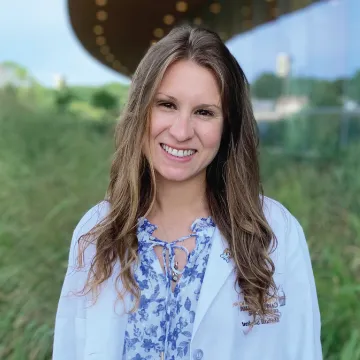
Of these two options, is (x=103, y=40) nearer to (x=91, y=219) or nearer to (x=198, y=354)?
(x=91, y=219)

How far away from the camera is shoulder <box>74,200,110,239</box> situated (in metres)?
1.59

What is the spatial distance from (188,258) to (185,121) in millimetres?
384

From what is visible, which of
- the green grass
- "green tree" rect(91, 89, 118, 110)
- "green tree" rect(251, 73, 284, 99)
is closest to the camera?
the green grass

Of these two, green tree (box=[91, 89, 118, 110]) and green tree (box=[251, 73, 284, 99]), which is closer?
green tree (box=[251, 73, 284, 99])

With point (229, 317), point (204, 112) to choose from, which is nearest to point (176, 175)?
point (204, 112)

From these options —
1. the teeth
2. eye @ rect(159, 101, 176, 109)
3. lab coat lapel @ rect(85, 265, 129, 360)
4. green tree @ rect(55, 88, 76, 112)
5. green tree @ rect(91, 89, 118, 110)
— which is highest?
green tree @ rect(91, 89, 118, 110)

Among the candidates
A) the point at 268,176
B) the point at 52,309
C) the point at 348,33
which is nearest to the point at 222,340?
the point at 52,309

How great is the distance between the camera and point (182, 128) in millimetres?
1468

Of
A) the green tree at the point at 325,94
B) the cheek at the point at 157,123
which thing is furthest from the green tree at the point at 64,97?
the cheek at the point at 157,123

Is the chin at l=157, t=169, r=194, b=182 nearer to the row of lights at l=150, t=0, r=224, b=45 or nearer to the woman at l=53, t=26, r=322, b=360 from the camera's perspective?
the woman at l=53, t=26, r=322, b=360

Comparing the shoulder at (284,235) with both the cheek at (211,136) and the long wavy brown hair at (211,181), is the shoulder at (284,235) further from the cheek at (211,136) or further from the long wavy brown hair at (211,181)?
the cheek at (211,136)

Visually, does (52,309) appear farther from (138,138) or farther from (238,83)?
(238,83)

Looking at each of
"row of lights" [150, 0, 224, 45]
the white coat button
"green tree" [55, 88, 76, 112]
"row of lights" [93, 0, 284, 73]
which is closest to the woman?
the white coat button

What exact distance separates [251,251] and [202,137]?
13.5 inches
